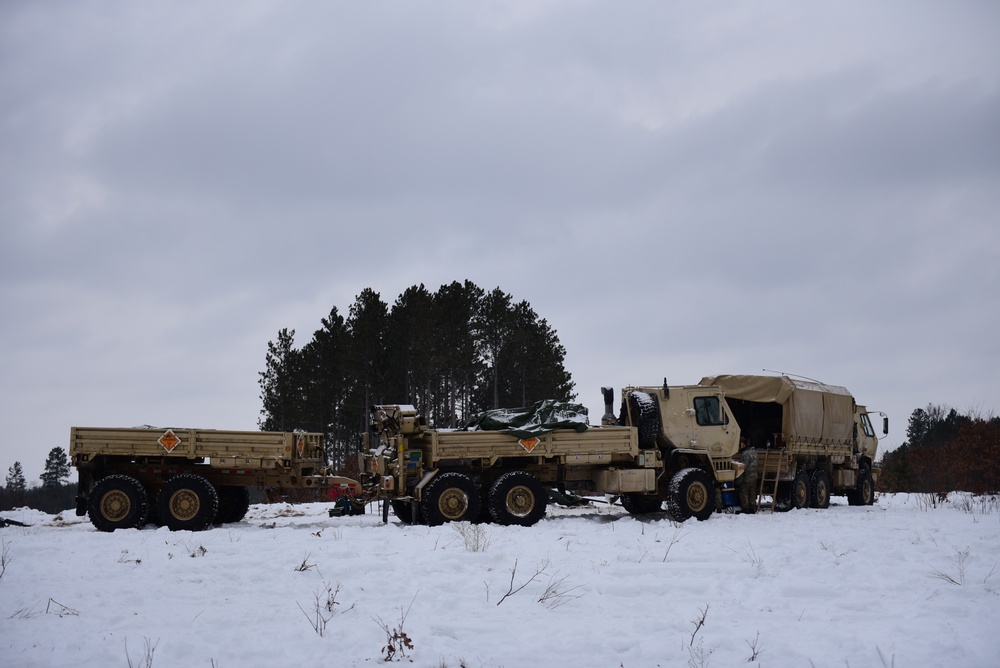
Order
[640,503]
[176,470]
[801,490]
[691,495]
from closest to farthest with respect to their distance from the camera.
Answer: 1. [176,470]
2. [691,495]
3. [640,503]
4. [801,490]

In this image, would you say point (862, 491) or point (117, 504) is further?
point (862, 491)

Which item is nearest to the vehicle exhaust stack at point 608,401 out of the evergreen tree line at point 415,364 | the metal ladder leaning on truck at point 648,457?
the metal ladder leaning on truck at point 648,457

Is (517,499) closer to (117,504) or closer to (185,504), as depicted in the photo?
(185,504)

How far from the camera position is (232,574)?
9.10 metres

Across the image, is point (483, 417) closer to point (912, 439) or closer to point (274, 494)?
point (274, 494)

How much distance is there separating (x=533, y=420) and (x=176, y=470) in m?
6.93

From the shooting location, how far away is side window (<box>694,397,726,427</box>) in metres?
18.3

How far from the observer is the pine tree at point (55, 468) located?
7009 centimetres

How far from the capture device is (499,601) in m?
8.22

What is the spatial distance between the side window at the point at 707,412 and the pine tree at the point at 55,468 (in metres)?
66.6

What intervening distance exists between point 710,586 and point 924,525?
762 centimetres

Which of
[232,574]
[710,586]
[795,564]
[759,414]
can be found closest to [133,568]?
[232,574]

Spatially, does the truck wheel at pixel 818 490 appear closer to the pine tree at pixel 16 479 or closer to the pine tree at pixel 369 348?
the pine tree at pixel 369 348

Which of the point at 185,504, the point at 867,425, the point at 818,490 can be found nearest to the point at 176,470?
the point at 185,504
